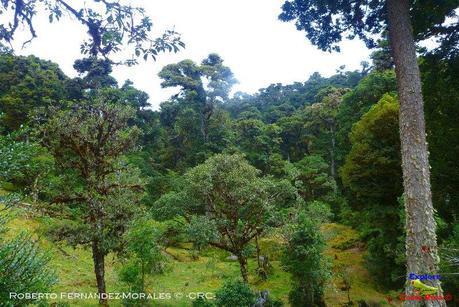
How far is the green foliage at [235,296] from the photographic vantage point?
10969 millimetres

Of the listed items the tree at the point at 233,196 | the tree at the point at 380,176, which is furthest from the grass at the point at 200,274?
the tree at the point at 233,196

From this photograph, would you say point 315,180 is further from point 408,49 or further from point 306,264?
point 408,49

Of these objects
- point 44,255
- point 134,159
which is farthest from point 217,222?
point 134,159

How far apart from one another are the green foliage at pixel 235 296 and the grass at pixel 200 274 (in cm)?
259

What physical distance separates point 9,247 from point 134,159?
2383 centimetres

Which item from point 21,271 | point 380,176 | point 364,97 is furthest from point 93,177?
point 364,97

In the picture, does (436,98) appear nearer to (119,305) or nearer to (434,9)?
(434,9)

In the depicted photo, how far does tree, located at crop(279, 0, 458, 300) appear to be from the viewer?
552cm

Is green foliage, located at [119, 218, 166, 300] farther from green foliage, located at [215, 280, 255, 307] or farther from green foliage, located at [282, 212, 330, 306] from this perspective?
green foliage, located at [282, 212, 330, 306]

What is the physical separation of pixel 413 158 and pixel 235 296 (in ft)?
24.1

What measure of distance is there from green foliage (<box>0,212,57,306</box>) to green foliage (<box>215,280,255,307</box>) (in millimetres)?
6444

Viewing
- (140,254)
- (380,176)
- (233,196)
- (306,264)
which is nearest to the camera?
(140,254)

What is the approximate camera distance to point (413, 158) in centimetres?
586

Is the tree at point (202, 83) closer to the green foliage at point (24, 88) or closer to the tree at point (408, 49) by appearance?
the green foliage at point (24, 88)
